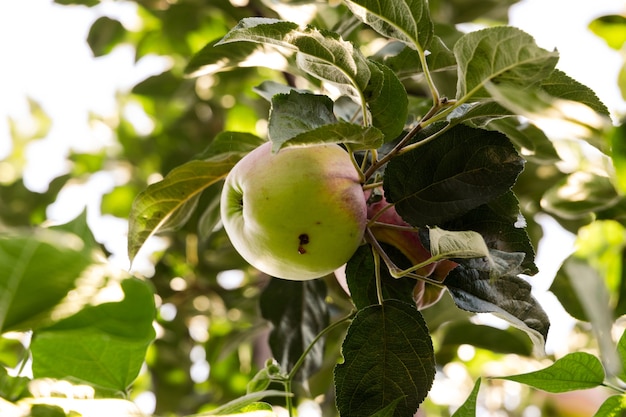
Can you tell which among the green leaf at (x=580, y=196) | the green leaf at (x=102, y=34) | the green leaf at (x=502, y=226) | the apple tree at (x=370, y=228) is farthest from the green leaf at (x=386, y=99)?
the green leaf at (x=102, y=34)

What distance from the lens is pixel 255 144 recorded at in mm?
799

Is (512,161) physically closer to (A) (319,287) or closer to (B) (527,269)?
A: (B) (527,269)

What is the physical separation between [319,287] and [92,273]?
56cm

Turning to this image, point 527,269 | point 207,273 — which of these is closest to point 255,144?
point 527,269

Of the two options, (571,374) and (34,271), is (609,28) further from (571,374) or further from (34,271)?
(34,271)

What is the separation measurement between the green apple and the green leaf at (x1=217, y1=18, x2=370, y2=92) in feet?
0.22

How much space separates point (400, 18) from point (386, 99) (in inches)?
2.8

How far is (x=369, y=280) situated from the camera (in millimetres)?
642

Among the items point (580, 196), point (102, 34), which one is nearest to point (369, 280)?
point (580, 196)

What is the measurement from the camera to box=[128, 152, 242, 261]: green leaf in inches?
28.0

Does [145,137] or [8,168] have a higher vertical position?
[145,137]

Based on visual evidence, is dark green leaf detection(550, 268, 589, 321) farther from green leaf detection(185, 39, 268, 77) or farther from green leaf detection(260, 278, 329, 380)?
green leaf detection(185, 39, 268, 77)

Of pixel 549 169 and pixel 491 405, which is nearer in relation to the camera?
pixel 549 169

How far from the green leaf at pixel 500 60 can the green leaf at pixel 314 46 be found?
0.28 ft
